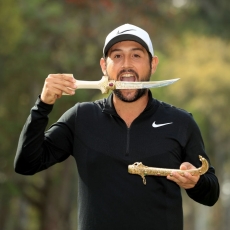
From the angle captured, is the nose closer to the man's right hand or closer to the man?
the man

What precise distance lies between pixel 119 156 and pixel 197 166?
1.53 feet

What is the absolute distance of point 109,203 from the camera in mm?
5000

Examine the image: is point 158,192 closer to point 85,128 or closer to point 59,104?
point 85,128

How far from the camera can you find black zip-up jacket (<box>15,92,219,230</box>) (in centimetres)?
500

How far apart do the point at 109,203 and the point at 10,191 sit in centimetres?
2091

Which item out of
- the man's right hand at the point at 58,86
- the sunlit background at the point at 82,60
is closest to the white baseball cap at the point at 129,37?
the man's right hand at the point at 58,86

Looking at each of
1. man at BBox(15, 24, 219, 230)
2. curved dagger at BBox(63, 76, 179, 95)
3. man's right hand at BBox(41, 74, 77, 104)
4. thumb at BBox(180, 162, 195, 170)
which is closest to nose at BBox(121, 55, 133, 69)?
man at BBox(15, 24, 219, 230)

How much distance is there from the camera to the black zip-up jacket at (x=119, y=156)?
16.4ft

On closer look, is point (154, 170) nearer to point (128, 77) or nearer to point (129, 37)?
point (128, 77)

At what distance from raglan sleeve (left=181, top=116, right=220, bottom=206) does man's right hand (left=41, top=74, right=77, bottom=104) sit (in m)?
0.77

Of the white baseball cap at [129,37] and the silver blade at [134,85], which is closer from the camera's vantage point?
the silver blade at [134,85]

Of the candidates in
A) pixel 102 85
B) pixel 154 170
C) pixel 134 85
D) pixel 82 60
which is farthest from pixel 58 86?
pixel 82 60

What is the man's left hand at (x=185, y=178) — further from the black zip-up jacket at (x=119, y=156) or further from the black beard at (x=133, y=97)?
the black beard at (x=133, y=97)

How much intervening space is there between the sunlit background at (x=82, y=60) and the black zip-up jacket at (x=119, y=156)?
16.1 m
